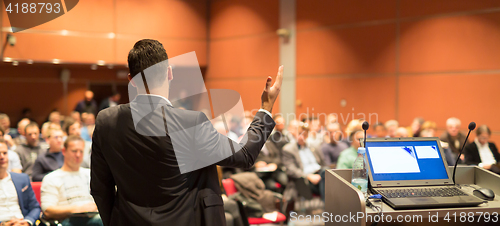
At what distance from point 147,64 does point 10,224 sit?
2347 millimetres

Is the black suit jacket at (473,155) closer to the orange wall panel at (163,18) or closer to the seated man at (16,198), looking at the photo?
the seated man at (16,198)

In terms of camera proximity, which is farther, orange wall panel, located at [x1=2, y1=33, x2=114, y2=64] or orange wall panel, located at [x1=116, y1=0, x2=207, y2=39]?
orange wall panel, located at [x1=116, y1=0, x2=207, y2=39]

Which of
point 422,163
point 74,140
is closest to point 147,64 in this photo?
point 422,163

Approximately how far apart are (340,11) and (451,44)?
7.00 ft

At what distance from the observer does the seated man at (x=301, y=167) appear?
4340 mm

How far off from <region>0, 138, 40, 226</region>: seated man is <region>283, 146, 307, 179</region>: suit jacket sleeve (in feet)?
8.62

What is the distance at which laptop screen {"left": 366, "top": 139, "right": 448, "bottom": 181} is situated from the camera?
184cm

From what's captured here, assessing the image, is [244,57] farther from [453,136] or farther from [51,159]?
[51,159]

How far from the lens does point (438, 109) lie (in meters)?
6.02

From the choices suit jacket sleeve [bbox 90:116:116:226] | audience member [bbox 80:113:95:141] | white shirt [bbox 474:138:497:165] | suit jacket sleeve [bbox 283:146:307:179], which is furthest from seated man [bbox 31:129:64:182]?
white shirt [bbox 474:138:497:165]

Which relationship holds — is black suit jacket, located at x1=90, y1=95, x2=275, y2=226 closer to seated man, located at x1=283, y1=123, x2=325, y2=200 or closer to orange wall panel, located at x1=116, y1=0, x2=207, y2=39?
seated man, located at x1=283, y1=123, x2=325, y2=200

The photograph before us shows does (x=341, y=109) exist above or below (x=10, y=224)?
above

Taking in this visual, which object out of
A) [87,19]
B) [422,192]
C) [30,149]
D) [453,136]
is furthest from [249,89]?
[422,192]

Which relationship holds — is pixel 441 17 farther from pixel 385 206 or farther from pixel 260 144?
pixel 260 144
